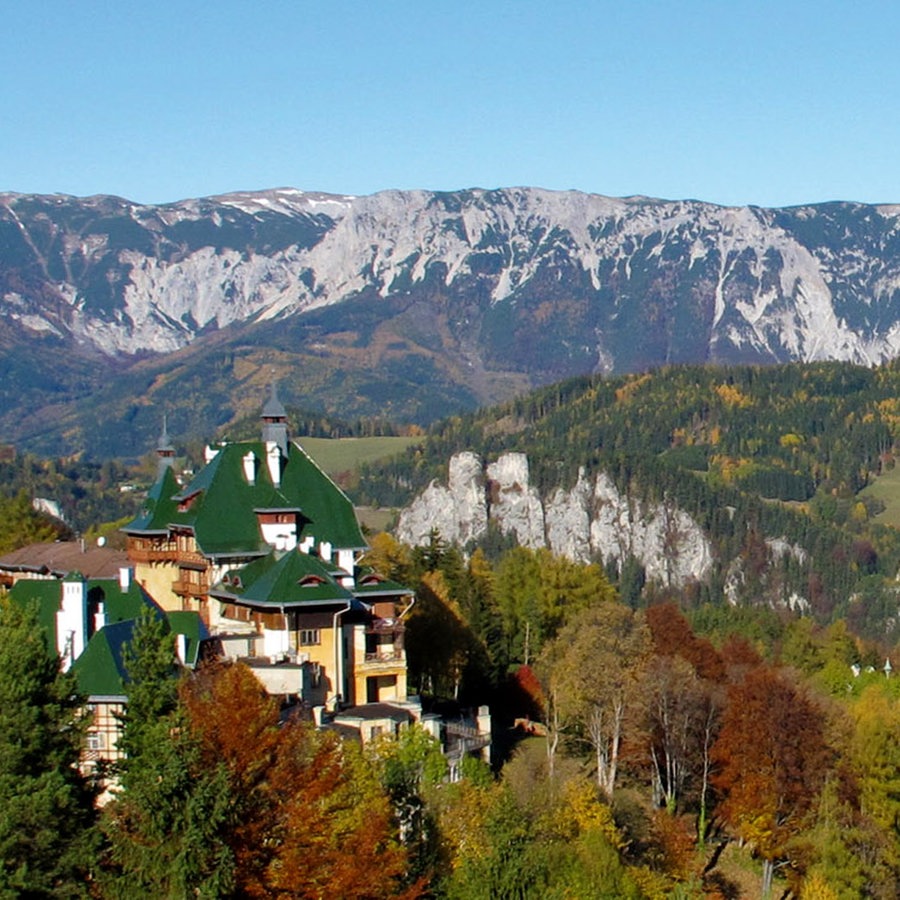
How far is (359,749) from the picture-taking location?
58.8 metres

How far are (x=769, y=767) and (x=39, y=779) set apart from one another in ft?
136

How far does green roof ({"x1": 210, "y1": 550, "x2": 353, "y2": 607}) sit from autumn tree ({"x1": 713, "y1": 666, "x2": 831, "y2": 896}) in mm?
19572

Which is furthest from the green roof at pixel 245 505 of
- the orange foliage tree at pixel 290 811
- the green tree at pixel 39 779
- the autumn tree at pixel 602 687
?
the green tree at pixel 39 779

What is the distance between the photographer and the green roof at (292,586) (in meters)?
71.6

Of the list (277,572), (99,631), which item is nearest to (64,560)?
(277,572)

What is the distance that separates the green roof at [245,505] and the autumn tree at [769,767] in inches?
773

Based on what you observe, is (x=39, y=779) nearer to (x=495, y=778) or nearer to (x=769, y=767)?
(x=495, y=778)

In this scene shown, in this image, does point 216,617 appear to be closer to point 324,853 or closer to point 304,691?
point 304,691

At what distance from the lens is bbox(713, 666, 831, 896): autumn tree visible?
75.9 metres

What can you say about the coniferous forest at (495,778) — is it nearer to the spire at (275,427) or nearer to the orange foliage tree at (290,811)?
the orange foliage tree at (290,811)

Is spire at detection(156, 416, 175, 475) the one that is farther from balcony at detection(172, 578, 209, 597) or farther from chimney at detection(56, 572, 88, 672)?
chimney at detection(56, 572, 88, 672)

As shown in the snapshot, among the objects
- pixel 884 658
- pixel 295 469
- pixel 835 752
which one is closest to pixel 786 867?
pixel 835 752

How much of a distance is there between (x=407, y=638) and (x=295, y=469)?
543 inches

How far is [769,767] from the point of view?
254ft
